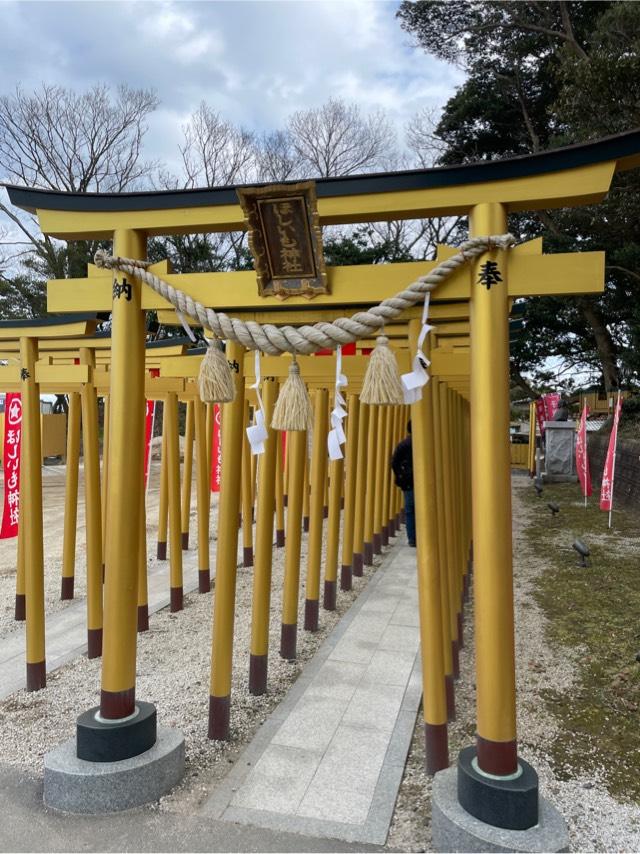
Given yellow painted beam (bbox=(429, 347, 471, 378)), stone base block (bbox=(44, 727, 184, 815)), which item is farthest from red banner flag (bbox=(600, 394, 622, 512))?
stone base block (bbox=(44, 727, 184, 815))

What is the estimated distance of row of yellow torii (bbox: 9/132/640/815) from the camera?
261 cm

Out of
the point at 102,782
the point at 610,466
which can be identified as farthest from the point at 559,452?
the point at 102,782

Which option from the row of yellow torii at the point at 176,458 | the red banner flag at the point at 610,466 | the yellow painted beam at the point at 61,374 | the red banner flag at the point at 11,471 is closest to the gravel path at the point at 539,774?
the row of yellow torii at the point at 176,458

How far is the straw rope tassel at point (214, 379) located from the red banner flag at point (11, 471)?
5137 mm

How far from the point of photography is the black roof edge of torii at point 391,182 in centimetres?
254

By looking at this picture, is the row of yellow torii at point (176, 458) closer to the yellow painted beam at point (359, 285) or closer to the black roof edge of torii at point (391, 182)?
the yellow painted beam at point (359, 285)

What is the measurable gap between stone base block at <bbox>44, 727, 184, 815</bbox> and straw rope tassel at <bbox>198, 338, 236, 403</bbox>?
1.86m

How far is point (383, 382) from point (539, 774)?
238 centimetres

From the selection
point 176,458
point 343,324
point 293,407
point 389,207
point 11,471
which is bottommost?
point 11,471

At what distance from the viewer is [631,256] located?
13570mm

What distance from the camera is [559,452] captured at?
18.1m

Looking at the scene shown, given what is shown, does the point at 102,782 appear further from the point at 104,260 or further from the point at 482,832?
the point at 104,260

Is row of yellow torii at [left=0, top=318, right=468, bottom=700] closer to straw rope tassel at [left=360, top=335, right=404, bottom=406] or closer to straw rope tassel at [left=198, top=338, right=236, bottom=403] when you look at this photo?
straw rope tassel at [left=360, top=335, right=404, bottom=406]

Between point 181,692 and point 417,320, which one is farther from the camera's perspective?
point 181,692
